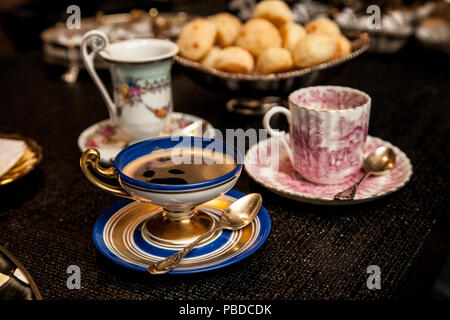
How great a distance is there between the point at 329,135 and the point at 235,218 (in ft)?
0.53

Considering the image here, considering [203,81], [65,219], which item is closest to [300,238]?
[65,219]

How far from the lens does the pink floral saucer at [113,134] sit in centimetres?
73

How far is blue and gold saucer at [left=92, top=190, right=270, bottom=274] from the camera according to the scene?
45 cm

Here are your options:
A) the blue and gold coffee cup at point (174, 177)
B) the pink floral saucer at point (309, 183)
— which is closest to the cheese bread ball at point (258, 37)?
the pink floral saucer at point (309, 183)

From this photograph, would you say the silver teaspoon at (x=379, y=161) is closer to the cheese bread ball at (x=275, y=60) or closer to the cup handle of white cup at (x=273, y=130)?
the cup handle of white cup at (x=273, y=130)

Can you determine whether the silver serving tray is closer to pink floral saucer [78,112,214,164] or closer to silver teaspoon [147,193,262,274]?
pink floral saucer [78,112,214,164]

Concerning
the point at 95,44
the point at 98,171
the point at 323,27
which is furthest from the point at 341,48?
the point at 98,171

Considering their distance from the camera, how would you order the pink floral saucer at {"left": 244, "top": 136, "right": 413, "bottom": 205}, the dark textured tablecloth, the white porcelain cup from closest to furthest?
the dark textured tablecloth → the pink floral saucer at {"left": 244, "top": 136, "right": 413, "bottom": 205} → the white porcelain cup

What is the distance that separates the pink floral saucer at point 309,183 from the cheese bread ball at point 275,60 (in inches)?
6.8

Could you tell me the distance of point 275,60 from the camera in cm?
79

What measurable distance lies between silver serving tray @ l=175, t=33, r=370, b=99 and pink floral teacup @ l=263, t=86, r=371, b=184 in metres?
0.16

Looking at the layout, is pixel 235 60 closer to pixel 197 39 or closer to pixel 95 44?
pixel 197 39

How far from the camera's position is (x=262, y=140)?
74cm

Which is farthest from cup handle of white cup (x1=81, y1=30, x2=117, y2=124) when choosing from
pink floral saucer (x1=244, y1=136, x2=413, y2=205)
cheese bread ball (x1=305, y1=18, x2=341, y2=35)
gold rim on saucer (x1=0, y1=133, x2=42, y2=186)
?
cheese bread ball (x1=305, y1=18, x2=341, y2=35)
